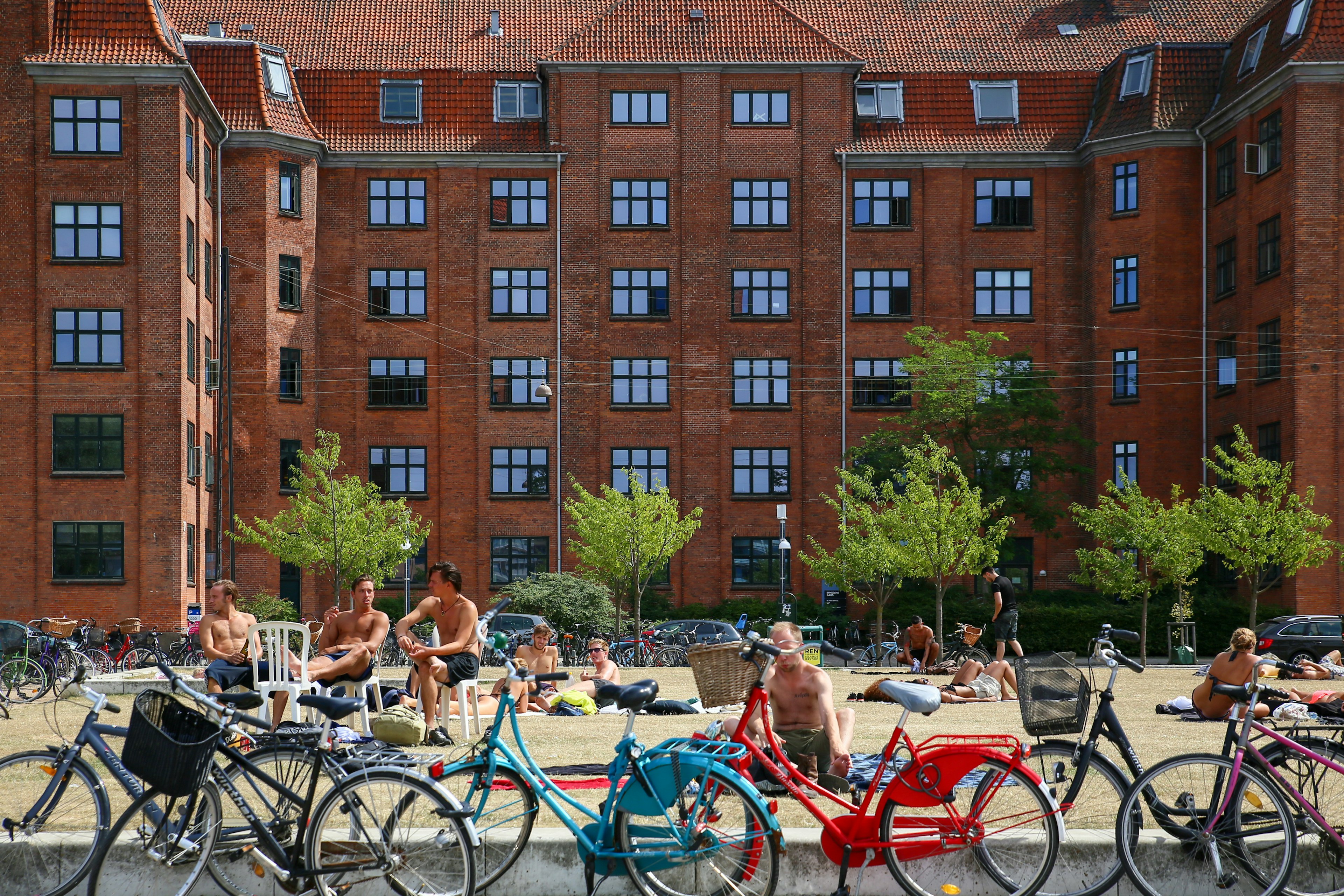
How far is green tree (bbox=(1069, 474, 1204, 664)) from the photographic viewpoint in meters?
39.6

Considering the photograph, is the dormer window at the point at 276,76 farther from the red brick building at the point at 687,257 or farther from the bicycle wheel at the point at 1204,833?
the bicycle wheel at the point at 1204,833

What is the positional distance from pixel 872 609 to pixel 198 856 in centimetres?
4033

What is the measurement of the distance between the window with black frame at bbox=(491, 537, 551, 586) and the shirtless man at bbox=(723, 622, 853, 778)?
38574 mm

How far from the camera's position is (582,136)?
4922 cm

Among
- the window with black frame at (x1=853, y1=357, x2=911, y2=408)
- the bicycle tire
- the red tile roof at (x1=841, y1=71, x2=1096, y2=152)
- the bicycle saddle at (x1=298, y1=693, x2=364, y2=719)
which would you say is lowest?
the bicycle tire

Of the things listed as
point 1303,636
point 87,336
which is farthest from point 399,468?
point 1303,636

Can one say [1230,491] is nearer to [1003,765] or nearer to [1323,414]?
[1323,414]

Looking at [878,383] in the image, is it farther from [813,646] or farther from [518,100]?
[813,646]

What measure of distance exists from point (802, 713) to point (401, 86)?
146 feet

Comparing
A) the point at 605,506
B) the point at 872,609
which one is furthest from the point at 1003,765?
the point at 872,609

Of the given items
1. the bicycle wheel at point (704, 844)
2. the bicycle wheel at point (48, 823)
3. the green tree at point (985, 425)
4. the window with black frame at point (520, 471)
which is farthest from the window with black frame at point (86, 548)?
the bicycle wheel at point (704, 844)

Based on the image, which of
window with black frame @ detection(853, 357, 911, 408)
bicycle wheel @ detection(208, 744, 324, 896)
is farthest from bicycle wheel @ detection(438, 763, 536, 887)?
window with black frame @ detection(853, 357, 911, 408)

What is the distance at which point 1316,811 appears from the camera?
7.55m

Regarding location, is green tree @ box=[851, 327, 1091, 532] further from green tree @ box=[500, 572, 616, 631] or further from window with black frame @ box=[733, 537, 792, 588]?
green tree @ box=[500, 572, 616, 631]
